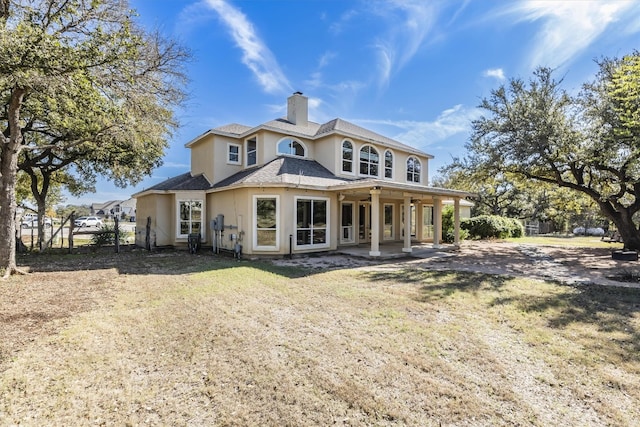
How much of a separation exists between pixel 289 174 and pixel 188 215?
600 centimetres

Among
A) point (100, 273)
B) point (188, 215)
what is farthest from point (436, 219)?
point (100, 273)

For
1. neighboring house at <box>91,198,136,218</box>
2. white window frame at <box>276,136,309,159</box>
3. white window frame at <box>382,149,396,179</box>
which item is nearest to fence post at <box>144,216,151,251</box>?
white window frame at <box>276,136,309,159</box>

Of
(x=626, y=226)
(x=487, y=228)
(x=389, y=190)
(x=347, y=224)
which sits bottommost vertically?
(x=487, y=228)

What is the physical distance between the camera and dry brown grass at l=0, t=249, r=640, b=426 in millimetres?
2941

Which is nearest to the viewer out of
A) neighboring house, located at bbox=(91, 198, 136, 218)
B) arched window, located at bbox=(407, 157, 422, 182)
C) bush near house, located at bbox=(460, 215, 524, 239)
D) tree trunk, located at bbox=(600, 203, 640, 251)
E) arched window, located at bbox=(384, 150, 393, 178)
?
tree trunk, located at bbox=(600, 203, 640, 251)

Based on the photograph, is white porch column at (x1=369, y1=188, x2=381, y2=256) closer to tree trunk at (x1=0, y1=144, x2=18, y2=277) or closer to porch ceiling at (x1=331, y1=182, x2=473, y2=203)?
porch ceiling at (x1=331, y1=182, x2=473, y2=203)

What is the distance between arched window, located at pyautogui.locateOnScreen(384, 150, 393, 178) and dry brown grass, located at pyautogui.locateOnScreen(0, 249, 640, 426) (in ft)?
36.9

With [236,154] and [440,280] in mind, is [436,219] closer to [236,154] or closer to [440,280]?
[440,280]

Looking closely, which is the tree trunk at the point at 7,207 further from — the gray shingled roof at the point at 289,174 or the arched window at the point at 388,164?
the arched window at the point at 388,164

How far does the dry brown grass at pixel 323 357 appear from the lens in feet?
9.65

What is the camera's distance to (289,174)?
1317 centimetres

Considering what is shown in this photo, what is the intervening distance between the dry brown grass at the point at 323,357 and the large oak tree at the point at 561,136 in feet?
28.8

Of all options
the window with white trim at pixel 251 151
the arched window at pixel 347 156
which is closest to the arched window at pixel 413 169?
the arched window at pixel 347 156

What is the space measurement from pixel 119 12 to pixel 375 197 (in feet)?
31.5
